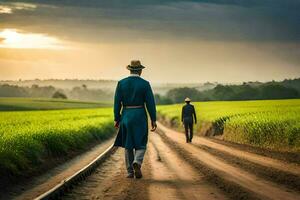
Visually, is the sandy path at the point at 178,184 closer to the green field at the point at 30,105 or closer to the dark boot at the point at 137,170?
the dark boot at the point at 137,170

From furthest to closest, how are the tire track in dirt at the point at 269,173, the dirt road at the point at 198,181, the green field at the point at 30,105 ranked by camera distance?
1. the green field at the point at 30,105
2. the tire track in dirt at the point at 269,173
3. the dirt road at the point at 198,181

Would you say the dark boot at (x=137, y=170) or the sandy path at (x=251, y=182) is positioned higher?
the dark boot at (x=137, y=170)

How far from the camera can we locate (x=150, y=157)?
2077 cm

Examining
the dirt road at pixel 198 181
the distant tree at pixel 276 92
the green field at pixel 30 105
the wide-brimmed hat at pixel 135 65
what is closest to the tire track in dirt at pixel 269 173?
the dirt road at pixel 198 181

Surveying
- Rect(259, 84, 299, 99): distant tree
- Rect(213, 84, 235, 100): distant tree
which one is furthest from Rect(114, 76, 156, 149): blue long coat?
Rect(213, 84, 235, 100): distant tree

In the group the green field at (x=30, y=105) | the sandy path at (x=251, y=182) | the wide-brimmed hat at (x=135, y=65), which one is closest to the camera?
the sandy path at (x=251, y=182)

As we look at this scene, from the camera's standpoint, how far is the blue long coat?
14391 millimetres

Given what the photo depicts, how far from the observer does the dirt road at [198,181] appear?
36.1 ft

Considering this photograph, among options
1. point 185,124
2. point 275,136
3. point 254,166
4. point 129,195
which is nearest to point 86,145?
point 185,124

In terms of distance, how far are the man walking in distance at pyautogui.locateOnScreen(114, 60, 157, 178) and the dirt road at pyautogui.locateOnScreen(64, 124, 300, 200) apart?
2.73ft

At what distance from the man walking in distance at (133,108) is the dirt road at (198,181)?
833 mm

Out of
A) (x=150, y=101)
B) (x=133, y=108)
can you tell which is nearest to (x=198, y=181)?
(x=150, y=101)

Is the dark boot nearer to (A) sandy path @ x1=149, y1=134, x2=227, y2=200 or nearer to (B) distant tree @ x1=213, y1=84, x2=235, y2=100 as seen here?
(A) sandy path @ x1=149, y1=134, x2=227, y2=200

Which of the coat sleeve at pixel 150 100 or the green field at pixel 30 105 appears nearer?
the coat sleeve at pixel 150 100
